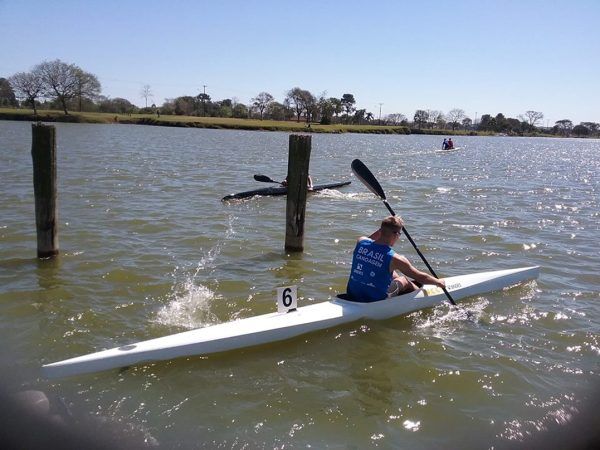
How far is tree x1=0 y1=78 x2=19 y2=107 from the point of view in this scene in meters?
80.6

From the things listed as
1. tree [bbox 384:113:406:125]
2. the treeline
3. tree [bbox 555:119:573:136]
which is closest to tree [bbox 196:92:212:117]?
the treeline

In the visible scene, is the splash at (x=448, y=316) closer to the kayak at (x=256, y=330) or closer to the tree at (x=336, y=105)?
the kayak at (x=256, y=330)

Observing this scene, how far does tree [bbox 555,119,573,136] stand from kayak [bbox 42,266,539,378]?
640 feet

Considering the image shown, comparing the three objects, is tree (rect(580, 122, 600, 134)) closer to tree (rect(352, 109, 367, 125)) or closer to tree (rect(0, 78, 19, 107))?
tree (rect(352, 109, 367, 125))

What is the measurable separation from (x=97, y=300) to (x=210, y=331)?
2160 millimetres

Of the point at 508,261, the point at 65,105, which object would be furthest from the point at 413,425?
the point at 65,105

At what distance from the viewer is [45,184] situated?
7.59 m

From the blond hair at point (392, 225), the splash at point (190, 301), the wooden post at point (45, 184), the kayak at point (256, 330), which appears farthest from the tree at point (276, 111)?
the blond hair at point (392, 225)

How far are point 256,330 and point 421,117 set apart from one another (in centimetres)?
14530

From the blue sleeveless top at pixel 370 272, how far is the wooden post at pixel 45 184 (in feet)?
15.7

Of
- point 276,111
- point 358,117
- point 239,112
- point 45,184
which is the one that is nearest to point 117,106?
point 239,112

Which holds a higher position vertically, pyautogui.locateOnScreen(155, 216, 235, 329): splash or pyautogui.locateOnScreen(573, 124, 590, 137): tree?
pyautogui.locateOnScreen(573, 124, 590, 137): tree

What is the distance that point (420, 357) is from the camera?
5.54 metres

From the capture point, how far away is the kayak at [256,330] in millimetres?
4598
